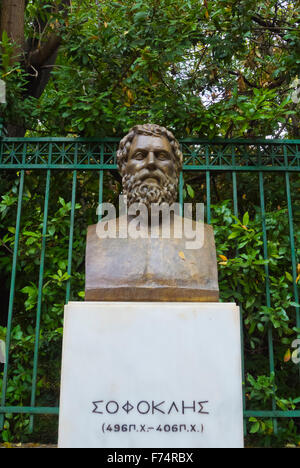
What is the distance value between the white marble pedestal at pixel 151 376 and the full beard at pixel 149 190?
2.64 ft

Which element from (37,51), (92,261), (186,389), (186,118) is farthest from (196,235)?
(37,51)

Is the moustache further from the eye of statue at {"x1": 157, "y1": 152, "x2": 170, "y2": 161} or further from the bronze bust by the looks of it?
the eye of statue at {"x1": 157, "y1": 152, "x2": 170, "y2": 161}

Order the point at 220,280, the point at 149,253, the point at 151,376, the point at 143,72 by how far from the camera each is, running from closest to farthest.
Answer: the point at 151,376 → the point at 149,253 → the point at 220,280 → the point at 143,72

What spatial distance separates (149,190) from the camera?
3043 mm

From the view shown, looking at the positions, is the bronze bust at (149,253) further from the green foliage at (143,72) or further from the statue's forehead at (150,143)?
the green foliage at (143,72)

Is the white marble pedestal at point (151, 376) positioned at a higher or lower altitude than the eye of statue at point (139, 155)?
lower

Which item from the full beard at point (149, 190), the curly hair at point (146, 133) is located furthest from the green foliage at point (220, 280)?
the full beard at point (149, 190)

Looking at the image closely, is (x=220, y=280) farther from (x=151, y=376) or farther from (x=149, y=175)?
(x=151, y=376)

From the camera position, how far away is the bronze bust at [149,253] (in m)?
2.71

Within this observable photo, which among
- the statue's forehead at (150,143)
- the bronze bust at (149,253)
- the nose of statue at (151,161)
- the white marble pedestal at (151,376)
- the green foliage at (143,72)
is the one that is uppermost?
the green foliage at (143,72)

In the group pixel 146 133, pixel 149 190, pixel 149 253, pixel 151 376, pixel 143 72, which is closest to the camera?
pixel 151 376

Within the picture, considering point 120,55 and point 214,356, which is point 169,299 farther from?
point 120,55

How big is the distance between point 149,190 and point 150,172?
0.13 metres

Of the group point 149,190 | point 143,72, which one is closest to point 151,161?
point 149,190
